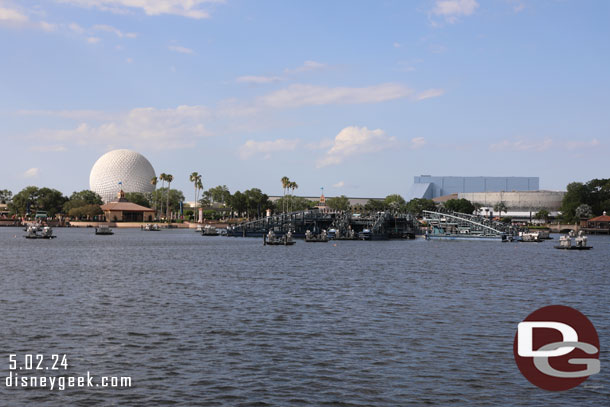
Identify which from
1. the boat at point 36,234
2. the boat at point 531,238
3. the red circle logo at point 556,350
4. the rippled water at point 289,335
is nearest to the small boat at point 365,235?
the boat at point 531,238

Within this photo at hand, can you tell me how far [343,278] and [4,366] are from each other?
40.9 metres

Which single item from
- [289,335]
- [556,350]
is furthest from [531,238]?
[289,335]

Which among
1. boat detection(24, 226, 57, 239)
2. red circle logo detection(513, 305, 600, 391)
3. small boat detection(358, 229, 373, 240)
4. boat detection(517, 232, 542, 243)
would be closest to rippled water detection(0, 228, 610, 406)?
red circle logo detection(513, 305, 600, 391)

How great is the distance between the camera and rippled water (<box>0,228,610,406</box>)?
22.5 meters

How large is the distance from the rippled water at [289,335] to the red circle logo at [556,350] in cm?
61

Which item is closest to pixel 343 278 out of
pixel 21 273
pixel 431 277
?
pixel 431 277

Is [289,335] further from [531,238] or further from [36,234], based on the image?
[531,238]

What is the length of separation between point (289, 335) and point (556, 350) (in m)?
12.6

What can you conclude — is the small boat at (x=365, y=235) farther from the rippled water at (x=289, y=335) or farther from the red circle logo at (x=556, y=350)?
the red circle logo at (x=556, y=350)

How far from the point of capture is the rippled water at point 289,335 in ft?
73.8

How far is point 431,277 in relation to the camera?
65.8m

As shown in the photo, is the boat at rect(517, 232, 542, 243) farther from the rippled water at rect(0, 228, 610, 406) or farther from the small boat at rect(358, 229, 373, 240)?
the rippled water at rect(0, 228, 610, 406)

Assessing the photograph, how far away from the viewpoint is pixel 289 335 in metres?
32.5

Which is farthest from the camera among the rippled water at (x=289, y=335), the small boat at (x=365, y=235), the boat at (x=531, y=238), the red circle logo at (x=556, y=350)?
the small boat at (x=365, y=235)
